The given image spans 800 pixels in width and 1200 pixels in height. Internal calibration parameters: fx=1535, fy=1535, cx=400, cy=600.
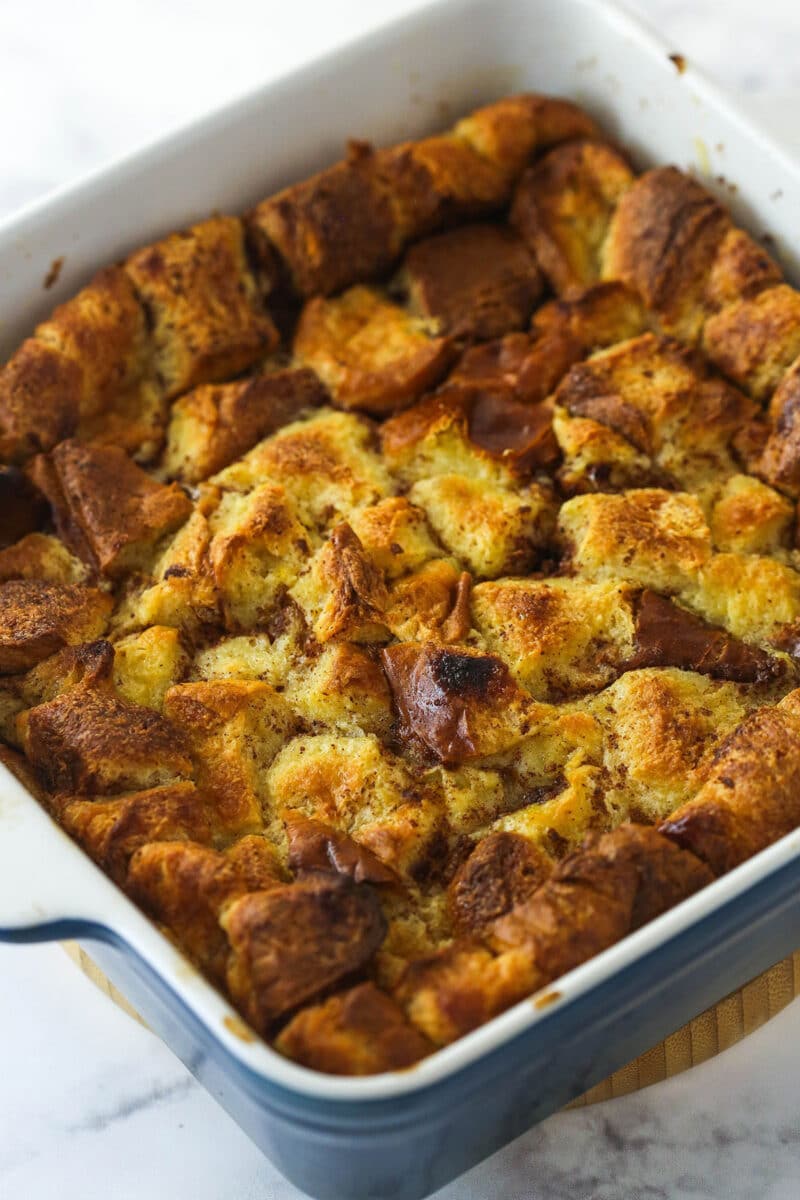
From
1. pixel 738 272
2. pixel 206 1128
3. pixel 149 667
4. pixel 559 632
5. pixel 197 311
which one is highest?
pixel 197 311

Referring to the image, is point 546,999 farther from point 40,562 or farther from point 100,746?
point 40,562

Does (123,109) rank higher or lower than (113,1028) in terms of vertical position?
higher

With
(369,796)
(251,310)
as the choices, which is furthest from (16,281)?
(369,796)

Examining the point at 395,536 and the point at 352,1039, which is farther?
the point at 395,536

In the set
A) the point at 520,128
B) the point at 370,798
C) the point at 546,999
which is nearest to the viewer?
the point at 546,999

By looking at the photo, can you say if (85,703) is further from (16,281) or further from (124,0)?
(124,0)

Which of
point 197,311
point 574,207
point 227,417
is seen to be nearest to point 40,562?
point 227,417
